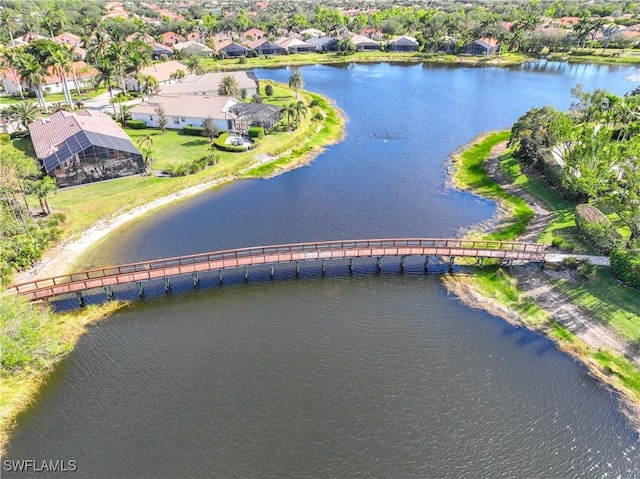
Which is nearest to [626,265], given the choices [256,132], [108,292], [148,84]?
[108,292]

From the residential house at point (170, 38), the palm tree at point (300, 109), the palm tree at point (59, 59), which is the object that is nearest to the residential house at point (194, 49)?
the residential house at point (170, 38)

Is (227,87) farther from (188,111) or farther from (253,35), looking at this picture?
(253,35)

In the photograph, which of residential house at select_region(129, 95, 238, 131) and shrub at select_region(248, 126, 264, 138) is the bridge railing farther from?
residential house at select_region(129, 95, 238, 131)

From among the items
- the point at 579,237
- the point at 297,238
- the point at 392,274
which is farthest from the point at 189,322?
the point at 579,237

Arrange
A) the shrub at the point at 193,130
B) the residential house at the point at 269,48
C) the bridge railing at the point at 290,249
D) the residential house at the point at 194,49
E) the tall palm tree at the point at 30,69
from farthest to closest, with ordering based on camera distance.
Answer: the residential house at the point at 269,48
the residential house at the point at 194,49
the shrub at the point at 193,130
the tall palm tree at the point at 30,69
the bridge railing at the point at 290,249

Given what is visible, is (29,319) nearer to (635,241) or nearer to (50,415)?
(50,415)

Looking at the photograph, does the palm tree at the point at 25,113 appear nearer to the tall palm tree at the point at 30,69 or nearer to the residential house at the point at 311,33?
Answer: the tall palm tree at the point at 30,69

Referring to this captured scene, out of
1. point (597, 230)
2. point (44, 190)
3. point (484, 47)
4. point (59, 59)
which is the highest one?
point (59, 59)
